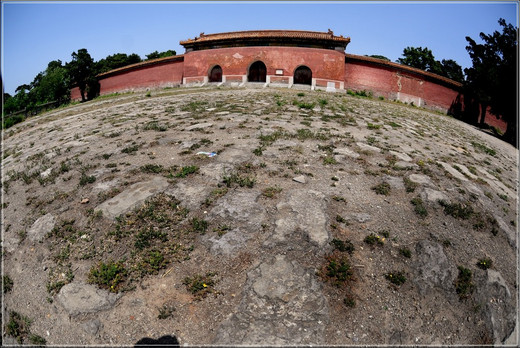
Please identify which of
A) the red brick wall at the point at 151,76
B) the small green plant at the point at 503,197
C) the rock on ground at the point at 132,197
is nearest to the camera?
the rock on ground at the point at 132,197

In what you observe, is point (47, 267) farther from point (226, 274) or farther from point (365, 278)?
point (365, 278)

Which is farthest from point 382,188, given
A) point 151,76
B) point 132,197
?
point 151,76

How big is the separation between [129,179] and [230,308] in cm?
301

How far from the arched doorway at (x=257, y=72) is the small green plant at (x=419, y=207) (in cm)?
2100

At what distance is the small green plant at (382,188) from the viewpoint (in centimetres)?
454

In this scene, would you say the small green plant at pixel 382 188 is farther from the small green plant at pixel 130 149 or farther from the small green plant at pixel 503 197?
the small green plant at pixel 130 149

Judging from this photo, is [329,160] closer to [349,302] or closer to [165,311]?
[349,302]

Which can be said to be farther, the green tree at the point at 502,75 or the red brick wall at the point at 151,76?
the red brick wall at the point at 151,76

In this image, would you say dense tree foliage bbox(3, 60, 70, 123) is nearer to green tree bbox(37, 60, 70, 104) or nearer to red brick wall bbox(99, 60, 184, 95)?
green tree bbox(37, 60, 70, 104)

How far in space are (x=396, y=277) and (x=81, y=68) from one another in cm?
3385

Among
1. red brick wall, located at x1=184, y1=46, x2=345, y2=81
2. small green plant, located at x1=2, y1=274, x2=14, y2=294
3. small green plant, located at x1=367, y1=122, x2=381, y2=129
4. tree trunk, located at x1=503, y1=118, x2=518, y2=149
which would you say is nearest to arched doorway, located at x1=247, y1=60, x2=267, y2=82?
red brick wall, located at x1=184, y1=46, x2=345, y2=81

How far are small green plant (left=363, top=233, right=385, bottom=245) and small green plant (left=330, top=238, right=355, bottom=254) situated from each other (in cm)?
23

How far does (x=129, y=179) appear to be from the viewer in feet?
15.8

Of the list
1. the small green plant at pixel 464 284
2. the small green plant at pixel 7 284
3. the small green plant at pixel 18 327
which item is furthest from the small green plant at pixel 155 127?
the small green plant at pixel 464 284
